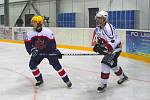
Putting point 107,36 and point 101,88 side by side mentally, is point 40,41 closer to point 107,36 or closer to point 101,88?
point 107,36

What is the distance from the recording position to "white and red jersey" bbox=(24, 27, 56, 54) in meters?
6.40

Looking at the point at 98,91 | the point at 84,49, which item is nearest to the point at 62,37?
the point at 84,49

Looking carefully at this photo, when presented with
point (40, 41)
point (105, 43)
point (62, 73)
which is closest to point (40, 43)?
point (40, 41)

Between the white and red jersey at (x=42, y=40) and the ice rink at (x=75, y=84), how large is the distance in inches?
30.4

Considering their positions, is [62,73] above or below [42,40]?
below

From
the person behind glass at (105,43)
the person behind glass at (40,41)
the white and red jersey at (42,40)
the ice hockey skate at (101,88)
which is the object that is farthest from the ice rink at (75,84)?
the white and red jersey at (42,40)

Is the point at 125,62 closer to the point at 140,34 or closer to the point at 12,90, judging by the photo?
the point at 140,34

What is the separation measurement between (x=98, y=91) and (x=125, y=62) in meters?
4.27

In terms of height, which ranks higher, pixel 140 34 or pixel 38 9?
pixel 38 9

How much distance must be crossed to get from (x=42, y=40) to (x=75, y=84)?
124 centimetres

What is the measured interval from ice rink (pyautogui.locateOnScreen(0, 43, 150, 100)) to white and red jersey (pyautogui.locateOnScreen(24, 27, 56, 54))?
0.77 meters

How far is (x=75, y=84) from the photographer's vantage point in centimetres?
713

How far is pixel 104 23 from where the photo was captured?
620 centimetres

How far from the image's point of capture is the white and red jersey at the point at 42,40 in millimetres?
6402
